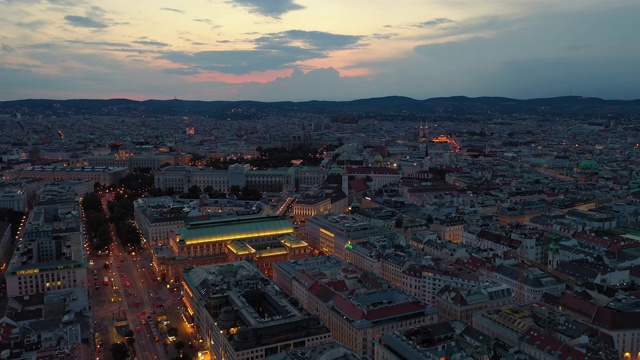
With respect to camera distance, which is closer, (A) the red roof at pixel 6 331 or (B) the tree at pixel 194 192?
(A) the red roof at pixel 6 331

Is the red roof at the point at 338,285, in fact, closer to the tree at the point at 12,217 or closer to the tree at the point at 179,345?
the tree at the point at 179,345

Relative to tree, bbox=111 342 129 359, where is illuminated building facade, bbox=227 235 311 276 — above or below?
above

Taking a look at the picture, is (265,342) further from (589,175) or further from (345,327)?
(589,175)

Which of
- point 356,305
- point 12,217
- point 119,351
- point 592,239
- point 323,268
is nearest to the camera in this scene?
point 119,351

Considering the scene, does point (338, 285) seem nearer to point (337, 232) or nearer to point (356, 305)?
point (356, 305)

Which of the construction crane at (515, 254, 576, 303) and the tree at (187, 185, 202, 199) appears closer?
the construction crane at (515, 254, 576, 303)

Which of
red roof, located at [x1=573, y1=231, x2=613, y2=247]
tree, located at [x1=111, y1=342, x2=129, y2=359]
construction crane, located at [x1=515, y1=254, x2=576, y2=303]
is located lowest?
tree, located at [x1=111, y1=342, x2=129, y2=359]

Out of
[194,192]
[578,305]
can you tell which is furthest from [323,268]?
[194,192]

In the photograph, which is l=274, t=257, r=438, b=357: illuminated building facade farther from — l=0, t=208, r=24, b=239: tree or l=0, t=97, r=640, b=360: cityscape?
l=0, t=208, r=24, b=239: tree

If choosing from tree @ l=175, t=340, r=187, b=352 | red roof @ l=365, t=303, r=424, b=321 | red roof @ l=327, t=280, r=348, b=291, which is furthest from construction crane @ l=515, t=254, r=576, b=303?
tree @ l=175, t=340, r=187, b=352

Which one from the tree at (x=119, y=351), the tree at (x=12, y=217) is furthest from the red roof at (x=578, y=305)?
the tree at (x=12, y=217)

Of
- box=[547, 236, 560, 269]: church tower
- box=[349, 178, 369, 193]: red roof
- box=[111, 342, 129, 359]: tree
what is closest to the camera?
box=[111, 342, 129, 359]: tree

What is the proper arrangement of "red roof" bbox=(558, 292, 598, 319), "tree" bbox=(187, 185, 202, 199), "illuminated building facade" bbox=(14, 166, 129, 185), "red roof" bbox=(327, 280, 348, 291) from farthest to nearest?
"illuminated building facade" bbox=(14, 166, 129, 185) → "tree" bbox=(187, 185, 202, 199) → "red roof" bbox=(327, 280, 348, 291) → "red roof" bbox=(558, 292, 598, 319)
